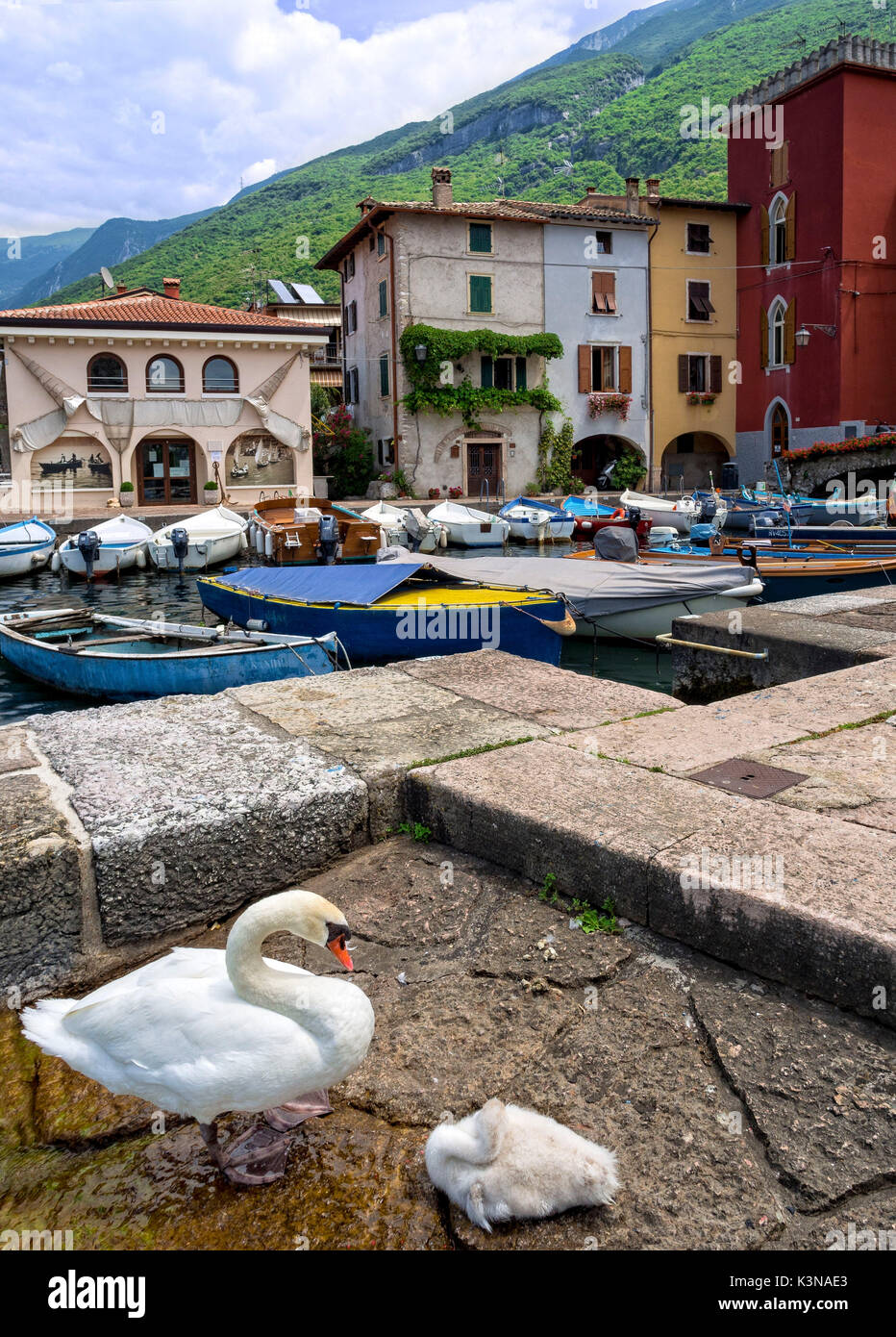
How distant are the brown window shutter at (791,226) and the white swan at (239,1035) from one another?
122ft

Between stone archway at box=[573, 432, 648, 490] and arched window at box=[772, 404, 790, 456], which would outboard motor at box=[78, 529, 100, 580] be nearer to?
stone archway at box=[573, 432, 648, 490]

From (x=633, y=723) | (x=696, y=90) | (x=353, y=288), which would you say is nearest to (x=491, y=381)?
(x=353, y=288)

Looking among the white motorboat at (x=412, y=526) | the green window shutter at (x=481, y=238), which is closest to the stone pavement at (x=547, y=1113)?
the white motorboat at (x=412, y=526)

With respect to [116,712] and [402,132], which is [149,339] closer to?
[116,712]

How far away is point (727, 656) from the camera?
674 centimetres

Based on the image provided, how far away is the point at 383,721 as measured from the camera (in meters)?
4.05

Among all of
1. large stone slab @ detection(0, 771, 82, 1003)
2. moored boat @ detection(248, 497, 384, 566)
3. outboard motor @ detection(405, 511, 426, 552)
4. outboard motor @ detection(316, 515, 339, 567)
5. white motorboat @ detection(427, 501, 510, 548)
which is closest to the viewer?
large stone slab @ detection(0, 771, 82, 1003)

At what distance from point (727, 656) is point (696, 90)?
254 feet

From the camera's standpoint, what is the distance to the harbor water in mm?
11383

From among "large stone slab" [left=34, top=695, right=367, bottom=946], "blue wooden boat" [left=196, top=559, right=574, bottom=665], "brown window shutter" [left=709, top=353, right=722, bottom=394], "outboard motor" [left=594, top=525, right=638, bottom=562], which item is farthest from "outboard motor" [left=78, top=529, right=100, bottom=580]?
"brown window shutter" [left=709, top=353, right=722, bottom=394]

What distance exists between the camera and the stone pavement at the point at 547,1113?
1895mm

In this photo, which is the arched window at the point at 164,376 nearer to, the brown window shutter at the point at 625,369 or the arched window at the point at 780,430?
the brown window shutter at the point at 625,369

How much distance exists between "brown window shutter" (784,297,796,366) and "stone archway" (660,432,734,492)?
4889mm

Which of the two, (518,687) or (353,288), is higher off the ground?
(353,288)
